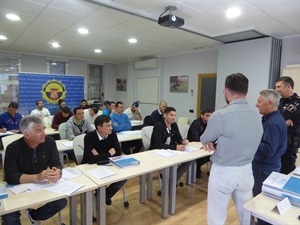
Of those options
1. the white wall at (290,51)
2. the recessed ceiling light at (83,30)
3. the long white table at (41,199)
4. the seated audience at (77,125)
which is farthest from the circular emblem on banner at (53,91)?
the white wall at (290,51)

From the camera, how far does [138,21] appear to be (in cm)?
340

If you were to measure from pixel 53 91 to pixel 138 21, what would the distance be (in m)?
4.82

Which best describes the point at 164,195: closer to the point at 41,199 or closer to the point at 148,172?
the point at 148,172

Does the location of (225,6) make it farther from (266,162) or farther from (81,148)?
(81,148)

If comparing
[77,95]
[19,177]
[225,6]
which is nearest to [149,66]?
[77,95]

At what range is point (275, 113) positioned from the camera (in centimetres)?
181

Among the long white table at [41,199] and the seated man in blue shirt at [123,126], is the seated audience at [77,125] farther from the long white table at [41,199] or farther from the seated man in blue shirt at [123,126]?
the long white table at [41,199]

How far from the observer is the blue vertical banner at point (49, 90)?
6469 millimetres

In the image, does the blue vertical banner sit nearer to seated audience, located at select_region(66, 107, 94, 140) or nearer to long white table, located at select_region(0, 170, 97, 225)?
seated audience, located at select_region(66, 107, 94, 140)

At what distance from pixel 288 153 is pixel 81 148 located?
2.45 metres

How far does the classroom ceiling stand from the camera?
275 cm

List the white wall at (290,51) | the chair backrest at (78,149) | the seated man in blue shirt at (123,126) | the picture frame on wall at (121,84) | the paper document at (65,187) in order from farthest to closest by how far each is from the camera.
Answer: the picture frame on wall at (121,84) → the seated man in blue shirt at (123,126) → the white wall at (290,51) → the chair backrest at (78,149) → the paper document at (65,187)

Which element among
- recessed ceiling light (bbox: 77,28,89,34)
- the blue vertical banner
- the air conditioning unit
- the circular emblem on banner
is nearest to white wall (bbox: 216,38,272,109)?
the air conditioning unit

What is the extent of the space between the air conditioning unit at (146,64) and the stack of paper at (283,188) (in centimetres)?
580
